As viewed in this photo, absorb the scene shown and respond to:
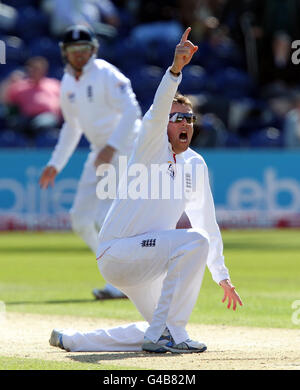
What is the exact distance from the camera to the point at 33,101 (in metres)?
20.1

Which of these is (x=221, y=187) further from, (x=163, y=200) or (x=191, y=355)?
(x=191, y=355)

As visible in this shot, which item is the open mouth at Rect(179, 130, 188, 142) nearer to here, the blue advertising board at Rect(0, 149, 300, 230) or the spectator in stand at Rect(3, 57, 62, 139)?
the blue advertising board at Rect(0, 149, 300, 230)

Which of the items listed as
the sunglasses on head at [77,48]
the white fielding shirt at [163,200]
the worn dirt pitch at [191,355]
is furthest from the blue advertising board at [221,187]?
the white fielding shirt at [163,200]

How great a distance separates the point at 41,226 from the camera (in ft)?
64.2

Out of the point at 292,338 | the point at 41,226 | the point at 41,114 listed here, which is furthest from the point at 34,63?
the point at 292,338

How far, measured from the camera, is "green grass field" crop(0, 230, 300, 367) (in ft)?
28.8

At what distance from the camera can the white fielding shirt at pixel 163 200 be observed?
20.5ft

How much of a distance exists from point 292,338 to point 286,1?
15.4m

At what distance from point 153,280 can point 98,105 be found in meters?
3.86

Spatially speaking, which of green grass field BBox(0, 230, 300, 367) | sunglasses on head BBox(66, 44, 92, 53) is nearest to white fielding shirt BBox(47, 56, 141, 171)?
sunglasses on head BBox(66, 44, 92, 53)

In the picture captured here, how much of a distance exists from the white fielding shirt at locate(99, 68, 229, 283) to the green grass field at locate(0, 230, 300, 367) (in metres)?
1.51

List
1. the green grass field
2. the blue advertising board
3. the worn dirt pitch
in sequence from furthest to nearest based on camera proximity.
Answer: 1. the blue advertising board
2. the green grass field
3. the worn dirt pitch

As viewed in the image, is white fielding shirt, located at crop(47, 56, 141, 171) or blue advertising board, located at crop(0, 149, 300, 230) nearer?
white fielding shirt, located at crop(47, 56, 141, 171)
